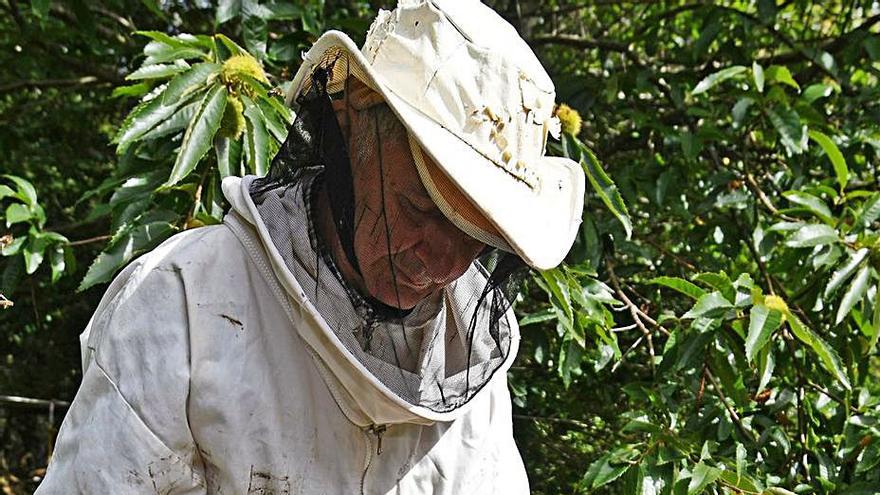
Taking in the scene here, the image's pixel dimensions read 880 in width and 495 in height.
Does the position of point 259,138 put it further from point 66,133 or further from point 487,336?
point 66,133

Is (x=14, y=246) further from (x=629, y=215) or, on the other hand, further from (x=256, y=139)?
(x=629, y=215)

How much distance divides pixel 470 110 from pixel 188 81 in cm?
117

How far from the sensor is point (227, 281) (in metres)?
1.65

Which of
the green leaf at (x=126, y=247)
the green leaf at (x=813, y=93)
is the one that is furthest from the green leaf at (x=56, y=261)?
the green leaf at (x=813, y=93)

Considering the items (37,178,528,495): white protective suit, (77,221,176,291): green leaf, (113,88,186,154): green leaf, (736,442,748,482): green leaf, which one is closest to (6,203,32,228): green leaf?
(77,221,176,291): green leaf

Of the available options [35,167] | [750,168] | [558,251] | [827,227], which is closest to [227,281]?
→ [558,251]

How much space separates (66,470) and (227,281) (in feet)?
1.20

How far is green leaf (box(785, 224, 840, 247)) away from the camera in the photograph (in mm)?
2889

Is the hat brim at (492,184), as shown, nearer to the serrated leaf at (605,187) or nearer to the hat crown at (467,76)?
the hat crown at (467,76)

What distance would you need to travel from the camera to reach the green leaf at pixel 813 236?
2.89 metres

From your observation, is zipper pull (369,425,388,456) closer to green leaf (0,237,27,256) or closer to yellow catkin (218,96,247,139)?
yellow catkin (218,96,247,139)

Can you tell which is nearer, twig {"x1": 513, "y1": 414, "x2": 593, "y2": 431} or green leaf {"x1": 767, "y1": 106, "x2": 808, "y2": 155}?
green leaf {"x1": 767, "y1": 106, "x2": 808, "y2": 155}

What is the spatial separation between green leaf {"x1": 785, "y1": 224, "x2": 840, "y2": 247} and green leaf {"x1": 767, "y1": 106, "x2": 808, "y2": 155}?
0.34 m

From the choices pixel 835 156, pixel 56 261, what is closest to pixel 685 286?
pixel 835 156
